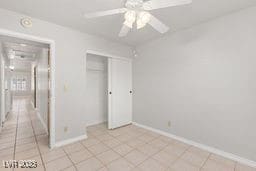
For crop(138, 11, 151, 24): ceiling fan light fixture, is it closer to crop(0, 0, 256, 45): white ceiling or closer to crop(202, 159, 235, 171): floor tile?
crop(0, 0, 256, 45): white ceiling

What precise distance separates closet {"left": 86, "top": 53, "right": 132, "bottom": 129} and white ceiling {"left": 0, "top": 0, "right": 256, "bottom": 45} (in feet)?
3.42

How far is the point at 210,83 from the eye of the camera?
2.18 metres

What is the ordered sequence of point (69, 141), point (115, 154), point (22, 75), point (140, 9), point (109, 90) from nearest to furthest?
point (140, 9)
point (115, 154)
point (69, 141)
point (109, 90)
point (22, 75)

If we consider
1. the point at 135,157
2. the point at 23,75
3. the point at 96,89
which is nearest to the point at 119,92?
the point at 96,89

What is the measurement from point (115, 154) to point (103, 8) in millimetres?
2451

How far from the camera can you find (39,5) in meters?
1.76

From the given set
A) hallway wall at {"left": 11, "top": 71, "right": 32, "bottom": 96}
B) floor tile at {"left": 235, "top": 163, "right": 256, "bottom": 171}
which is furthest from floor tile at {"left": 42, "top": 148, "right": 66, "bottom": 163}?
hallway wall at {"left": 11, "top": 71, "right": 32, "bottom": 96}

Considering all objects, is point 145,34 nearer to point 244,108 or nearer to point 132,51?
point 132,51

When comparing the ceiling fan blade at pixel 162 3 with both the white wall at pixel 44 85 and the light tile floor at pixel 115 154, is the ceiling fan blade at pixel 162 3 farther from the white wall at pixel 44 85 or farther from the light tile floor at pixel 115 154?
the white wall at pixel 44 85

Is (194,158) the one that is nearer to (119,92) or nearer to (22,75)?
(119,92)

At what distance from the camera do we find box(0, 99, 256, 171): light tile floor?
1.80 m

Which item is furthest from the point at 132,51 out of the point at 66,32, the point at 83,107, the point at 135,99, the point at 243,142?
the point at 243,142

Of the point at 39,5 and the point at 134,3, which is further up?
the point at 39,5

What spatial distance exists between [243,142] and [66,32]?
12.3 feet
